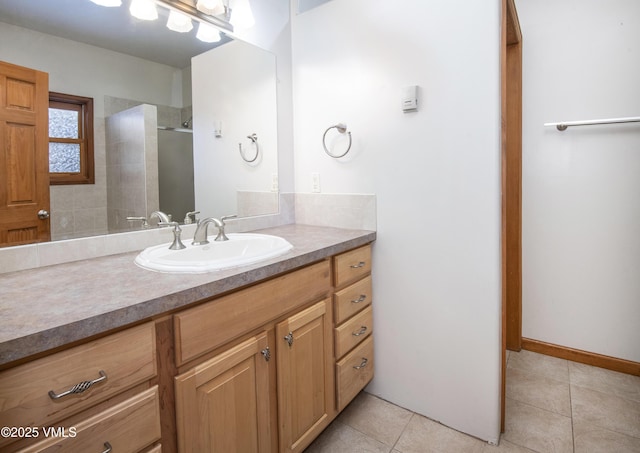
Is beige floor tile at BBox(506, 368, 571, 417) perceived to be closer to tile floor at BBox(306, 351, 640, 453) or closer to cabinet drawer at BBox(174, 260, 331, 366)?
tile floor at BBox(306, 351, 640, 453)

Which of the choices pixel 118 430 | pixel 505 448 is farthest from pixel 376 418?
pixel 118 430

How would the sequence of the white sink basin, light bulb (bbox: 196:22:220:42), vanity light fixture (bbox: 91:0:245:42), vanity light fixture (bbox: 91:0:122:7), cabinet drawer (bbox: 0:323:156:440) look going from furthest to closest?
1. light bulb (bbox: 196:22:220:42)
2. vanity light fixture (bbox: 91:0:245:42)
3. vanity light fixture (bbox: 91:0:122:7)
4. the white sink basin
5. cabinet drawer (bbox: 0:323:156:440)

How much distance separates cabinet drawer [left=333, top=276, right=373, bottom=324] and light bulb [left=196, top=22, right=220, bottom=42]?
4.19ft

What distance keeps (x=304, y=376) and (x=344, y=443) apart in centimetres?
45

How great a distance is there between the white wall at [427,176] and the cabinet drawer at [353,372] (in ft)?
0.28

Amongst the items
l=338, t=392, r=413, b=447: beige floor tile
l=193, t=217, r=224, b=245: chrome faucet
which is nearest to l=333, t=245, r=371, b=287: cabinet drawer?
l=193, t=217, r=224, b=245: chrome faucet

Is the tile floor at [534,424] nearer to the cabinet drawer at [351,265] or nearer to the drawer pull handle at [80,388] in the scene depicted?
the cabinet drawer at [351,265]

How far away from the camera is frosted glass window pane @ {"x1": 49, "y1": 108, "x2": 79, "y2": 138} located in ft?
3.90

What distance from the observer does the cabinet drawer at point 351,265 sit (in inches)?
60.0

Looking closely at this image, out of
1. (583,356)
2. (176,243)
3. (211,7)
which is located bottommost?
(583,356)

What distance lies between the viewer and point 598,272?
6.88 feet

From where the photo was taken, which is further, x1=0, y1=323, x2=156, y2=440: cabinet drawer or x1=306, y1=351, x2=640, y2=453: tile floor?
x1=306, y1=351, x2=640, y2=453: tile floor

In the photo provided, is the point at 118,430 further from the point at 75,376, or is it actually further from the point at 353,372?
the point at 353,372

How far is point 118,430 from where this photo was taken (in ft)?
2.57
